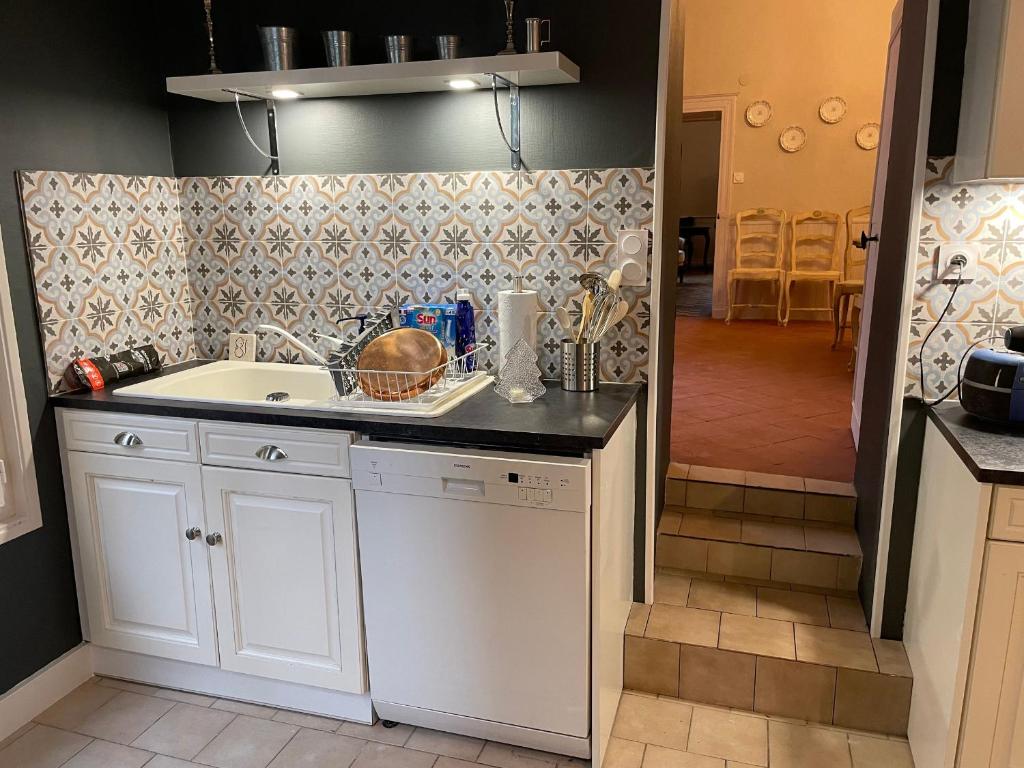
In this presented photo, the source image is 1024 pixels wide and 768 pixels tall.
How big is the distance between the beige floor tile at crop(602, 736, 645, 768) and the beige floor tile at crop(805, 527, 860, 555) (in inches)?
36.7

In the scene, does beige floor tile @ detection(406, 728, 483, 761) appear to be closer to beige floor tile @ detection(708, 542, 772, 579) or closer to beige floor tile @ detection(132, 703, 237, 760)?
beige floor tile @ detection(132, 703, 237, 760)

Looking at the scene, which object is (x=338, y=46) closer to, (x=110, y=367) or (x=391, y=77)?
(x=391, y=77)

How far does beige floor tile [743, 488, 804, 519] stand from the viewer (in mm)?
2832

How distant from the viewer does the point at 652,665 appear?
2.34m

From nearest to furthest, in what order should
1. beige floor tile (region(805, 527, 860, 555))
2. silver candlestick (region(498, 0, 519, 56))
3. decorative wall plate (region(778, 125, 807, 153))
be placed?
silver candlestick (region(498, 0, 519, 56)) → beige floor tile (region(805, 527, 860, 555)) → decorative wall plate (region(778, 125, 807, 153))

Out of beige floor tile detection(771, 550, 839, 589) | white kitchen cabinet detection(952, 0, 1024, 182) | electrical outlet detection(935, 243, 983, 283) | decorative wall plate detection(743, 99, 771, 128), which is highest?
decorative wall plate detection(743, 99, 771, 128)

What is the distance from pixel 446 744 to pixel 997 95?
2.09 metres

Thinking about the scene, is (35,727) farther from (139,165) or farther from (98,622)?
(139,165)

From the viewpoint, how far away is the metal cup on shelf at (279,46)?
7.47 feet

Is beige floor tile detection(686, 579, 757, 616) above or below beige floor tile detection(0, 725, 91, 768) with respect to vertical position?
above

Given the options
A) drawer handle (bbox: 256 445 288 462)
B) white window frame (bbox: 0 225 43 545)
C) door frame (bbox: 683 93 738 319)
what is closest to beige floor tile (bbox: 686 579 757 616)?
drawer handle (bbox: 256 445 288 462)

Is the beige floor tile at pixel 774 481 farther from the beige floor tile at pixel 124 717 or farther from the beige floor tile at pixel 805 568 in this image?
the beige floor tile at pixel 124 717

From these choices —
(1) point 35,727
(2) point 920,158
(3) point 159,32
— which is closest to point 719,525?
(2) point 920,158

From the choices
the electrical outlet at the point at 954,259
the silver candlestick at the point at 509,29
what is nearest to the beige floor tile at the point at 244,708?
the silver candlestick at the point at 509,29
